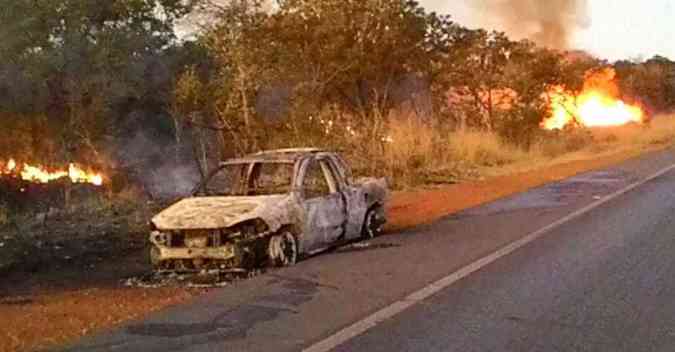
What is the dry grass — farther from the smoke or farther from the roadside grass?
the smoke

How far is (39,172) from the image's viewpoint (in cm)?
2566

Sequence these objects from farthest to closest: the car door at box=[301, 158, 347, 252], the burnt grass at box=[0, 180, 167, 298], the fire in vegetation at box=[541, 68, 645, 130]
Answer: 1. the fire in vegetation at box=[541, 68, 645, 130]
2. the car door at box=[301, 158, 347, 252]
3. the burnt grass at box=[0, 180, 167, 298]

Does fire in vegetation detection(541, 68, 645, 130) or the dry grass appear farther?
fire in vegetation detection(541, 68, 645, 130)

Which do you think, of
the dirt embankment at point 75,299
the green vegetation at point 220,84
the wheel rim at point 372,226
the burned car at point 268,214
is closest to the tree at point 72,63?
the green vegetation at point 220,84

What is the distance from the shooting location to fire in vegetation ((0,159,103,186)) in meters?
25.1

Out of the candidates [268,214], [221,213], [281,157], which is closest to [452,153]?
[281,157]

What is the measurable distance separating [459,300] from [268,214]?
3.51 m

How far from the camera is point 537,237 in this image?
47.6 ft

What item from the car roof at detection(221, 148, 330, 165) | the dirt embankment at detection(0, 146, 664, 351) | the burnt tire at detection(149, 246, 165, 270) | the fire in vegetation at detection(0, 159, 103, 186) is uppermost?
the car roof at detection(221, 148, 330, 165)

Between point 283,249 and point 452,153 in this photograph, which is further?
point 452,153

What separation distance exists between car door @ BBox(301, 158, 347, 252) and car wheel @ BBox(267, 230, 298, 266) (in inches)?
18.6

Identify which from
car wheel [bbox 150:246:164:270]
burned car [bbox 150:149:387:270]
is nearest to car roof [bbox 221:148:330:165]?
burned car [bbox 150:149:387:270]

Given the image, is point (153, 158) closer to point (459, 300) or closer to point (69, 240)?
point (69, 240)

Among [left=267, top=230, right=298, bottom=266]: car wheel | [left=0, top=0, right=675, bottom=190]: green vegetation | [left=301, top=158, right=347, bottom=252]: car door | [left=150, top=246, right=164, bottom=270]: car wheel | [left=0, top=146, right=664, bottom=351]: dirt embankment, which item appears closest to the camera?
[left=0, top=146, right=664, bottom=351]: dirt embankment
